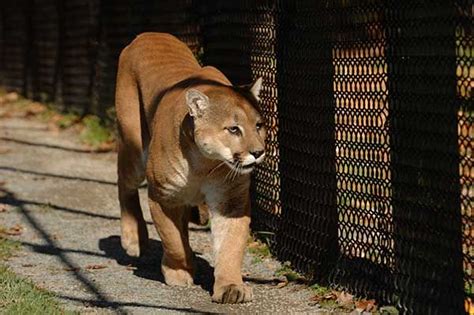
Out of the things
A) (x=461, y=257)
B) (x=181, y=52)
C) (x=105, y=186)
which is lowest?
(x=105, y=186)

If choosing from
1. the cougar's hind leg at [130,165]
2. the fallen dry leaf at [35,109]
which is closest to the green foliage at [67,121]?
the fallen dry leaf at [35,109]

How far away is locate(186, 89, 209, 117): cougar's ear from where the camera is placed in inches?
250

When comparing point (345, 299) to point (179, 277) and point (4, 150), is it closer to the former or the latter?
point (179, 277)

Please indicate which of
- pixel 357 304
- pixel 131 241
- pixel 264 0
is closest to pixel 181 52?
pixel 264 0

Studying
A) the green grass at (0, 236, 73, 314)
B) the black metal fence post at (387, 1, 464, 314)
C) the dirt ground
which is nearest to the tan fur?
the dirt ground

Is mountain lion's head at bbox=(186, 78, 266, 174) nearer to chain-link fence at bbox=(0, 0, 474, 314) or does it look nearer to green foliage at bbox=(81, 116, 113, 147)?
chain-link fence at bbox=(0, 0, 474, 314)

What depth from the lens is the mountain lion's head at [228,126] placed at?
243 inches

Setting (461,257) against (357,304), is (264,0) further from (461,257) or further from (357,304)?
(461,257)

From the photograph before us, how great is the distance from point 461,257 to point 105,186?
5.78 m

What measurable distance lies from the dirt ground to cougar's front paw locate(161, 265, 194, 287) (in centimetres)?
6

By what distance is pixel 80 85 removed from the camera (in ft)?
47.2

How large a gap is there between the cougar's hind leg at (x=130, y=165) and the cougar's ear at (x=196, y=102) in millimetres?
1364

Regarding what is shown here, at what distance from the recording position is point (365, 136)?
236 inches

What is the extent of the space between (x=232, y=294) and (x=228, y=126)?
3.08 feet
